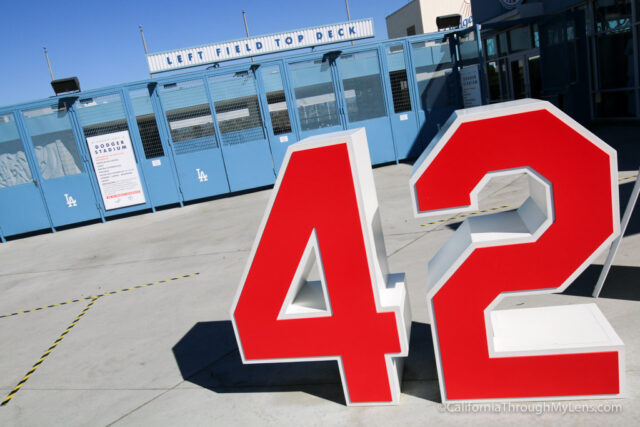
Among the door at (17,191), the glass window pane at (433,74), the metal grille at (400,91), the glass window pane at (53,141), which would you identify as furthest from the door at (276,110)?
the door at (17,191)

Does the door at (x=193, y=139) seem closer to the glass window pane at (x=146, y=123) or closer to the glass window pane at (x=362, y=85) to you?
the glass window pane at (x=146, y=123)

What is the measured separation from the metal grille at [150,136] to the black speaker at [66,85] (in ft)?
5.35

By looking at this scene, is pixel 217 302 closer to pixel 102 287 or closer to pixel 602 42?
pixel 102 287

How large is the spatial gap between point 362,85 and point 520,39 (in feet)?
23.2

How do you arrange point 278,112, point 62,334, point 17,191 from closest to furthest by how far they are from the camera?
point 62,334 < point 17,191 < point 278,112

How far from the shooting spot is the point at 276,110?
472 inches

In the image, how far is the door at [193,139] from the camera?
38.0 feet

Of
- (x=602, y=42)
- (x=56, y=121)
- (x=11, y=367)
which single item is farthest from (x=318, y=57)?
(x=11, y=367)

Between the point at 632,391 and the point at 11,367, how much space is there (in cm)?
530

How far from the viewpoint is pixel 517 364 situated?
280cm

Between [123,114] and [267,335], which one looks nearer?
[267,335]

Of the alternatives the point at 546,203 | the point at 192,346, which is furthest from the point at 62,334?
the point at 546,203

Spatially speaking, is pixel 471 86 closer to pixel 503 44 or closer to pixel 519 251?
pixel 503 44

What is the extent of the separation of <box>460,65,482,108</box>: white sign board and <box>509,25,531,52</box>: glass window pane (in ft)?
15.8
